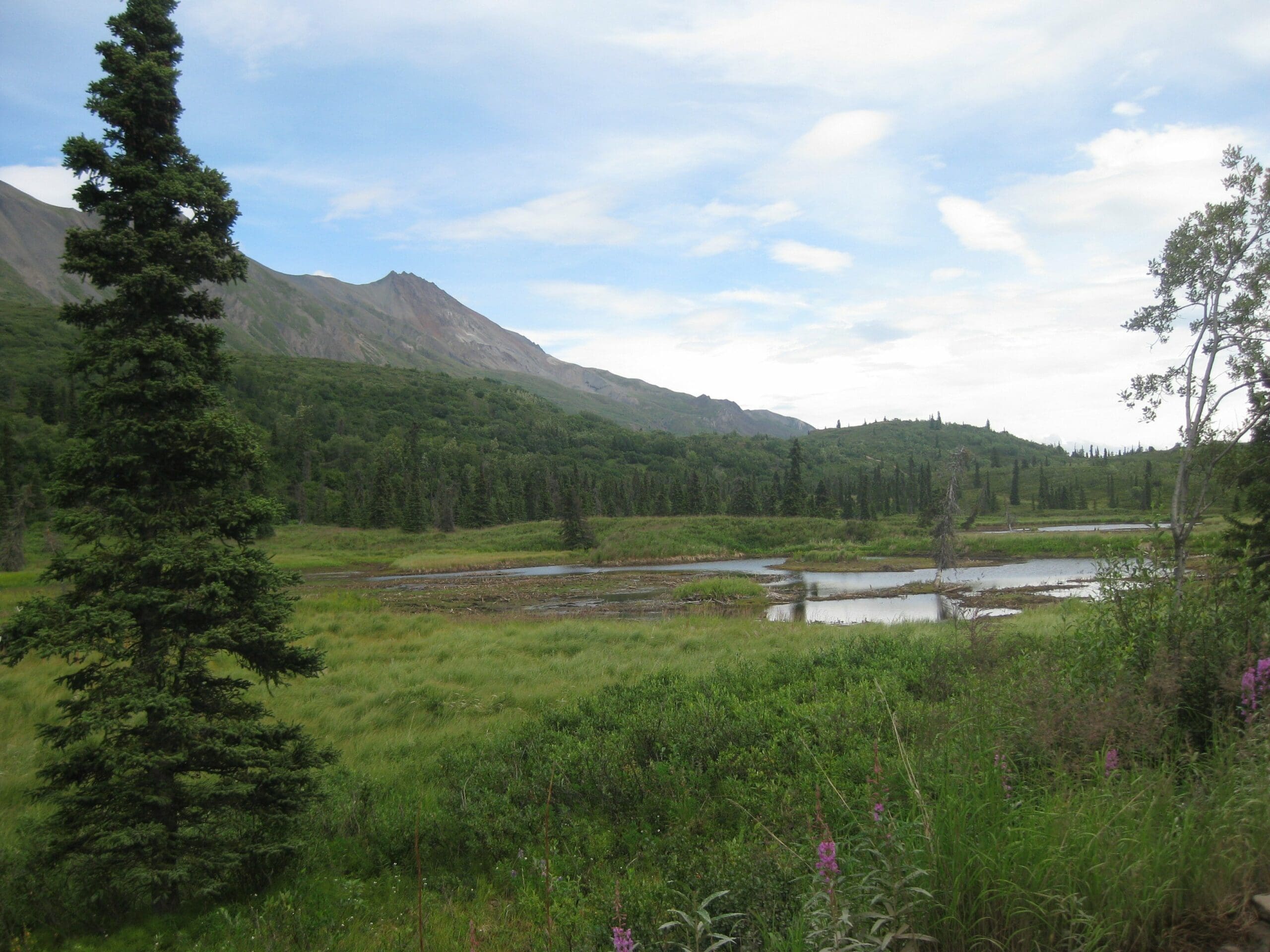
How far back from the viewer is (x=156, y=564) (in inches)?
246

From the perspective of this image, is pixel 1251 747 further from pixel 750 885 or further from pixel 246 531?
pixel 246 531

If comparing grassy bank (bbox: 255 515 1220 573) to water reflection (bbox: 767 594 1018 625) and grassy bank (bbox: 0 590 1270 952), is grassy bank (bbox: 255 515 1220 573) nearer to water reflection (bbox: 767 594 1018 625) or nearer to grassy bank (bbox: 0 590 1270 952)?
water reflection (bbox: 767 594 1018 625)

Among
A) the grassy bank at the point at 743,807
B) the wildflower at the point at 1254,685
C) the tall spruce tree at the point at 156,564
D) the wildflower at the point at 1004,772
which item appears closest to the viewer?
the grassy bank at the point at 743,807

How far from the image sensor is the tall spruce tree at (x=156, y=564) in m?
5.92

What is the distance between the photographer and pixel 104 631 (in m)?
5.89

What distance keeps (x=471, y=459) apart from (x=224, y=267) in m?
171

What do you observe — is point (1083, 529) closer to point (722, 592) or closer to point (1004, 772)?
point (722, 592)

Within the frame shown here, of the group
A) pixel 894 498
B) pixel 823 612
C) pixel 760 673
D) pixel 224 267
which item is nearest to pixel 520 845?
pixel 760 673

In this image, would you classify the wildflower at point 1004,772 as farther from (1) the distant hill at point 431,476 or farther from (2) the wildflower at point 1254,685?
(1) the distant hill at point 431,476

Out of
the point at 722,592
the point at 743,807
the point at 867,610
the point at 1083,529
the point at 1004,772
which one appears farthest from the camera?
the point at 1083,529

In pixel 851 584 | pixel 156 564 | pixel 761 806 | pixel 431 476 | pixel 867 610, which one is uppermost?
pixel 431 476

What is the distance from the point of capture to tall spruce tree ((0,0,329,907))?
5.92m

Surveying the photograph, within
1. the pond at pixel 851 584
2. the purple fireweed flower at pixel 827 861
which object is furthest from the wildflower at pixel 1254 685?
the pond at pixel 851 584

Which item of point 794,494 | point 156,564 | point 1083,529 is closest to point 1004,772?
point 156,564
